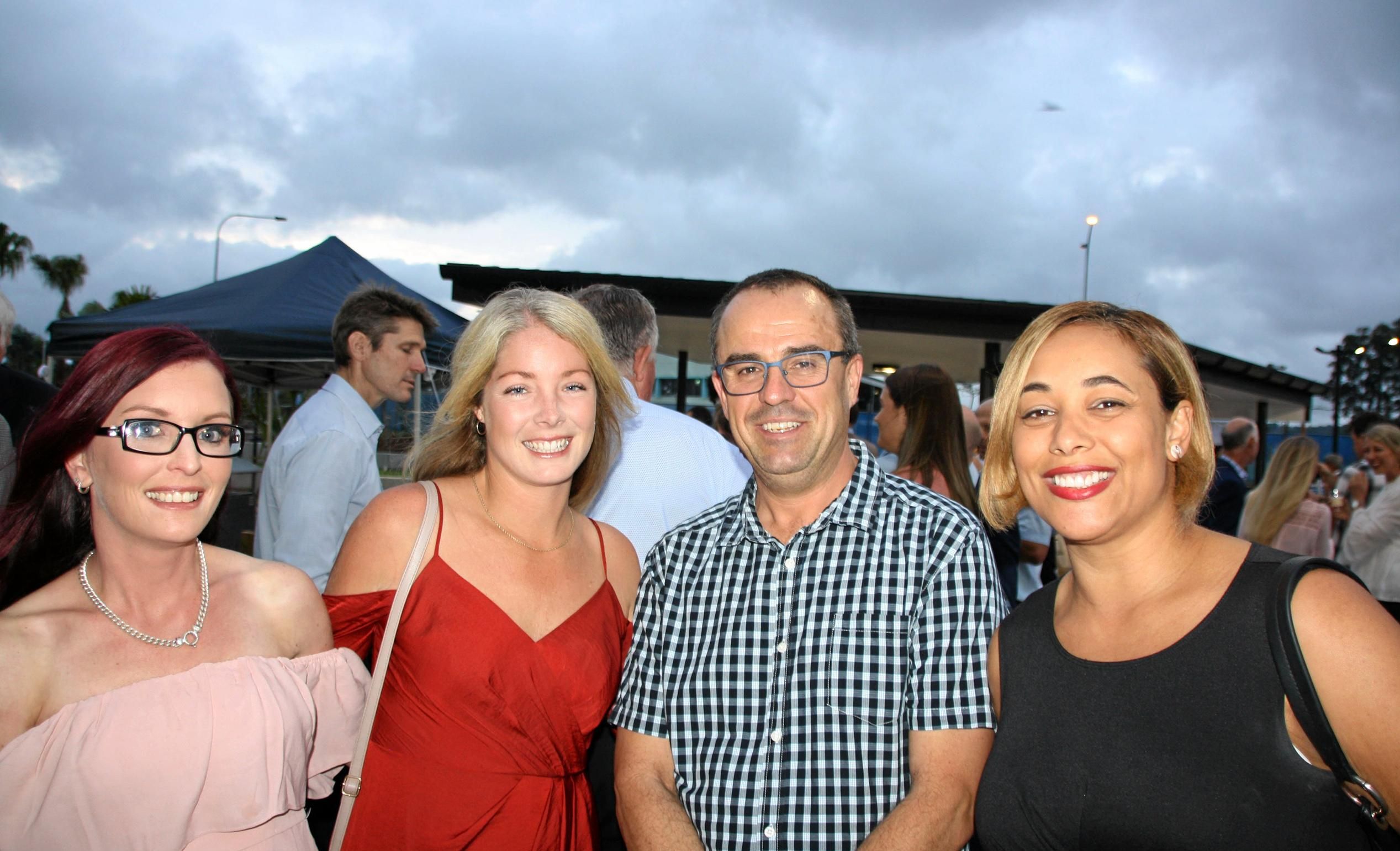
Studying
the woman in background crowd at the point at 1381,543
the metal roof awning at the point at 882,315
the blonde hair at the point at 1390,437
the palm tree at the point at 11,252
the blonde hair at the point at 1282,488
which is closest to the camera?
the woman in background crowd at the point at 1381,543

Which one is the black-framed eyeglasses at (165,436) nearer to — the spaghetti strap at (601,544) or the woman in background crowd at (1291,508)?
the spaghetti strap at (601,544)

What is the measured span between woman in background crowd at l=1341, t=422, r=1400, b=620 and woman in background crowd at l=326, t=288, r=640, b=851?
5.26 meters

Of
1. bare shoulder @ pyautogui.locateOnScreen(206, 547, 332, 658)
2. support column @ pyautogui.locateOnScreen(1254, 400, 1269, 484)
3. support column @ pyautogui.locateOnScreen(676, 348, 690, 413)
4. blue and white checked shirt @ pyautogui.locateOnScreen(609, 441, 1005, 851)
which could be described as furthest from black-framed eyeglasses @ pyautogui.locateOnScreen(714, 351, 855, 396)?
support column @ pyautogui.locateOnScreen(1254, 400, 1269, 484)

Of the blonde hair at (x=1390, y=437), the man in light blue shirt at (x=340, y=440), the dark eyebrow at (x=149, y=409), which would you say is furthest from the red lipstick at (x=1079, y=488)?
the blonde hair at (x=1390, y=437)

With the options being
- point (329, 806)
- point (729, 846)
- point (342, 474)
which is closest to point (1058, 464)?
point (729, 846)

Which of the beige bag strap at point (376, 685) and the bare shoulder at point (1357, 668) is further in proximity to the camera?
the beige bag strap at point (376, 685)

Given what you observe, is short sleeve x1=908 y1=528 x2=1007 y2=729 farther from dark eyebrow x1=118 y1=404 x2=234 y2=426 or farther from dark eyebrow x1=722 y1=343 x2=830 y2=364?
dark eyebrow x1=118 y1=404 x2=234 y2=426

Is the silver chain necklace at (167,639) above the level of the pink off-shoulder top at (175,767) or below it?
above

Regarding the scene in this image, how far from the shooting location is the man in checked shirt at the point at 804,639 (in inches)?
→ 77.4

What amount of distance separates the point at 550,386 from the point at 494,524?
46 centimetres

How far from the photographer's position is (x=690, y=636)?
7.43 feet

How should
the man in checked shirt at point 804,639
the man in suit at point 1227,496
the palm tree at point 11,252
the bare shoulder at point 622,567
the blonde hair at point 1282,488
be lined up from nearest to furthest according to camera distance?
the man in checked shirt at point 804,639 → the bare shoulder at point 622,567 → the blonde hair at point 1282,488 → the man in suit at point 1227,496 → the palm tree at point 11,252

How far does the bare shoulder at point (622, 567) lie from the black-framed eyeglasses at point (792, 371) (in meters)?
0.76

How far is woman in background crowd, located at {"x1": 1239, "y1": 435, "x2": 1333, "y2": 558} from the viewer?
6027 mm
